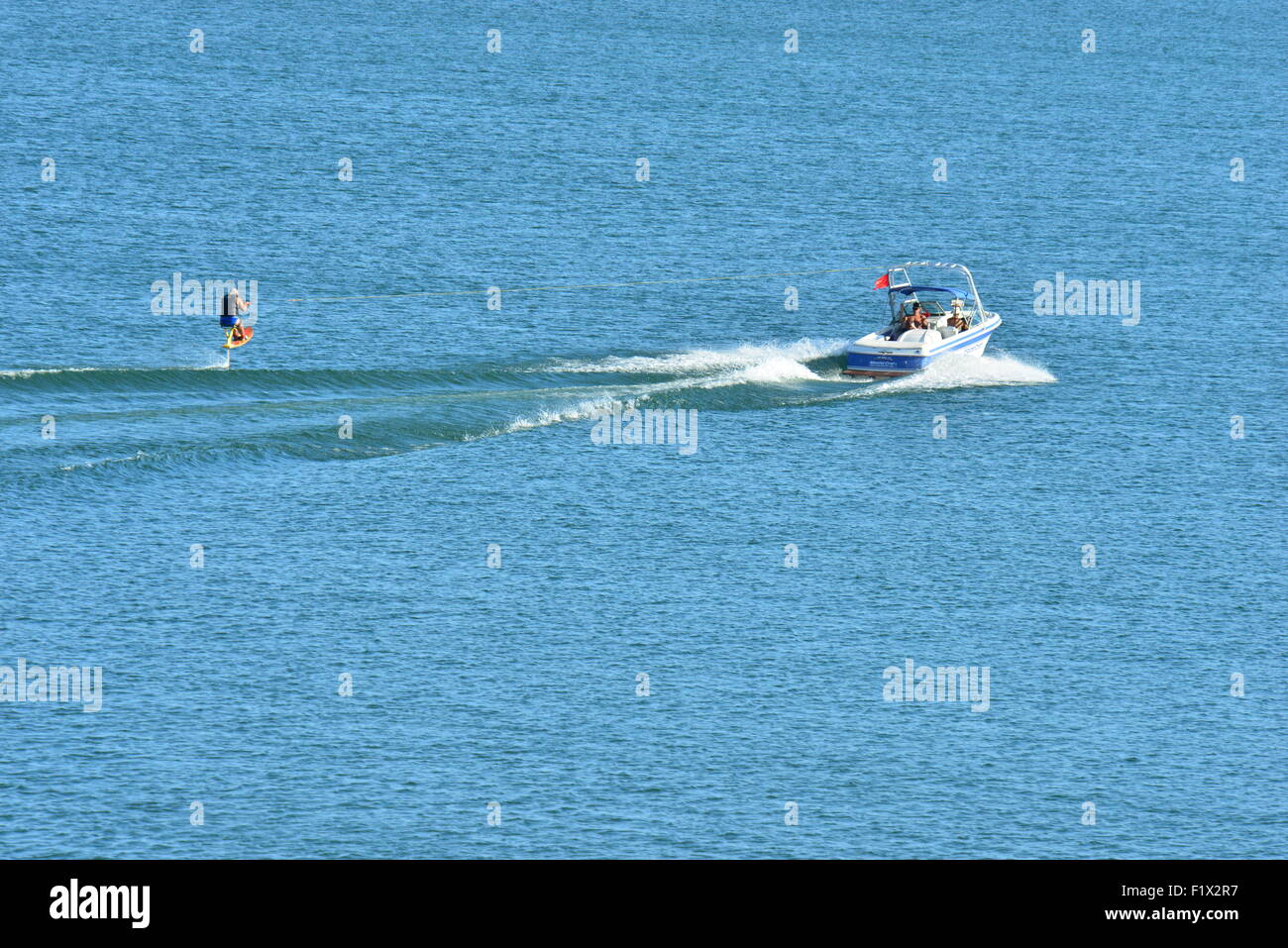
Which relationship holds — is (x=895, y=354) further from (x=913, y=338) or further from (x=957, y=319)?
(x=957, y=319)

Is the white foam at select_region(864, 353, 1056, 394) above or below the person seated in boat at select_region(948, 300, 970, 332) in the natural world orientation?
below

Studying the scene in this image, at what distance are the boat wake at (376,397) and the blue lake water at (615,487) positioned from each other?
255 millimetres

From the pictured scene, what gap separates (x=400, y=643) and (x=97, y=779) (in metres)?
11.7

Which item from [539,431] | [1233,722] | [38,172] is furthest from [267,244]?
[1233,722]

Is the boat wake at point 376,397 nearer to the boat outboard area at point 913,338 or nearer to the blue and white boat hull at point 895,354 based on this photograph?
the blue and white boat hull at point 895,354

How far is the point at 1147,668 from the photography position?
6284 centimetres

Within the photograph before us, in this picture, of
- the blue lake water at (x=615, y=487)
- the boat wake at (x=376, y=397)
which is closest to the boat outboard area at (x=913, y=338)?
the boat wake at (x=376, y=397)

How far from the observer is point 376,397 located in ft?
262

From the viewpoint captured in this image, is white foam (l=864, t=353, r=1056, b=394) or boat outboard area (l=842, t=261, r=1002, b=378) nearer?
boat outboard area (l=842, t=261, r=1002, b=378)

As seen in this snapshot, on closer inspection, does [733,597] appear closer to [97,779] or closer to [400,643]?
[400,643]

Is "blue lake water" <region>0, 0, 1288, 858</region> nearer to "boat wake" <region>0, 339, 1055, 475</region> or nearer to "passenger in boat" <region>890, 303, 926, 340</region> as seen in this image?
"boat wake" <region>0, 339, 1055, 475</region>

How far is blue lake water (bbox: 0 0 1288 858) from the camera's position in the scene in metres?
54.4

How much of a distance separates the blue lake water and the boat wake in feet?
0.84

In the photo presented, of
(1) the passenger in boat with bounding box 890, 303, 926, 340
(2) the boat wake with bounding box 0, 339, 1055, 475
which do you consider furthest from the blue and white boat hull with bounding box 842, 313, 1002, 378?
(2) the boat wake with bounding box 0, 339, 1055, 475
